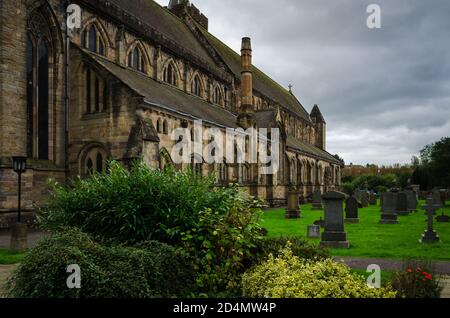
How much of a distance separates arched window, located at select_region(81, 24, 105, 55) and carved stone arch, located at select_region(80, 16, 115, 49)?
0.13 metres

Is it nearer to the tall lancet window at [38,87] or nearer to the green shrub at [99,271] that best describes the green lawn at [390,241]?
the green shrub at [99,271]

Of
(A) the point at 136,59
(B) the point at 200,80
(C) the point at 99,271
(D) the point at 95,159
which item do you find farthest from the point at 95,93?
(C) the point at 99,271

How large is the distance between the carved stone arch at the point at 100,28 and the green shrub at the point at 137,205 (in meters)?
15.6

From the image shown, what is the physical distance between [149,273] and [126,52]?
68.1ft

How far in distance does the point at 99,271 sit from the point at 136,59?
22.3 meters

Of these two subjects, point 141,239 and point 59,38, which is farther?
point 59,38

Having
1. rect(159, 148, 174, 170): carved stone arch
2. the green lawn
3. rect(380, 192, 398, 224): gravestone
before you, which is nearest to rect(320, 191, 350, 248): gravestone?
the green lawn

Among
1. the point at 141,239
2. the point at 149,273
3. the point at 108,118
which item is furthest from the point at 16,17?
the point at 149,273

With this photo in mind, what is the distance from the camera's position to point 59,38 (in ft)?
61.8

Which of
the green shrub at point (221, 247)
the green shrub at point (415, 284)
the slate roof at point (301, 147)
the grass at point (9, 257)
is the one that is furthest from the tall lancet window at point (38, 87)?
the slate roof at point (301, 147)

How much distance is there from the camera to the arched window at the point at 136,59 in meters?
24.7

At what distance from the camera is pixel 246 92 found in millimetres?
34031
